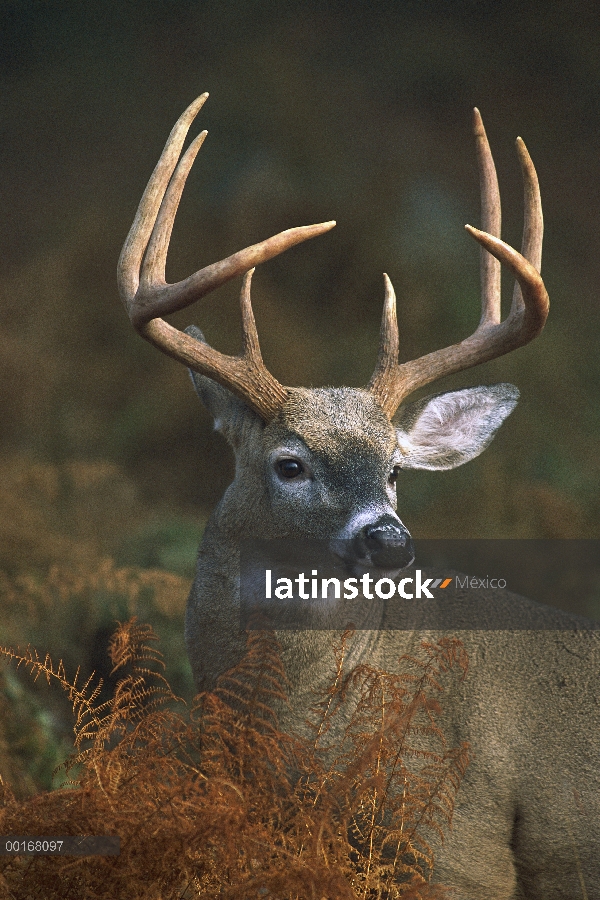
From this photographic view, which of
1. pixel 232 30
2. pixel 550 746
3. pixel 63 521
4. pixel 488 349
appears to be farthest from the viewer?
pixel 232 30

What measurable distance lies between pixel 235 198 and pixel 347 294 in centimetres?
116

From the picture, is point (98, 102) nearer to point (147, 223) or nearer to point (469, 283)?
point (469, 283)

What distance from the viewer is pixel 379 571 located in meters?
3.56

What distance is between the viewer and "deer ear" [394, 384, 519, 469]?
447 cm

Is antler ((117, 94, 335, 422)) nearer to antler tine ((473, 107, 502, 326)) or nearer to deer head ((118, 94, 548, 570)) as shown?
deer head ((118, 94, 548, 570))

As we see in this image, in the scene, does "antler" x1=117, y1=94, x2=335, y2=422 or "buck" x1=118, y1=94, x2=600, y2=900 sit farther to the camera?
"antler" x1=117, y1=94, x2=335, y2=422

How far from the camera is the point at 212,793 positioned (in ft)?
8.41

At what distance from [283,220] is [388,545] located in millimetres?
5056

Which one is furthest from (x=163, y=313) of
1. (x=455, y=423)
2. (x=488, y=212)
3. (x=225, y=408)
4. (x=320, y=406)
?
(x=488, y=212)

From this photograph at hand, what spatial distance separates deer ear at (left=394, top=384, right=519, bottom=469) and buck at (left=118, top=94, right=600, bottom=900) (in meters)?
0.09

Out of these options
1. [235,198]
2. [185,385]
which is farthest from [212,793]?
[235,198]

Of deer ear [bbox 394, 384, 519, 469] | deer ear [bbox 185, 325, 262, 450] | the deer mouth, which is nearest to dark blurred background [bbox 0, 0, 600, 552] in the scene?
deer ear [bbox 394, 384, 519, 469]

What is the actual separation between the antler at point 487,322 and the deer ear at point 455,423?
0.13m

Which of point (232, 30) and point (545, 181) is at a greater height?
point (232, 30)
